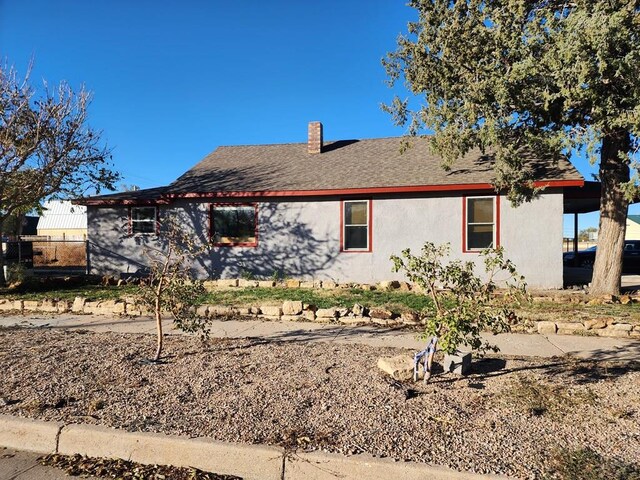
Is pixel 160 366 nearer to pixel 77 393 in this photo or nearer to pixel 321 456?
pixel 77 393

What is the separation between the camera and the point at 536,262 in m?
11.7

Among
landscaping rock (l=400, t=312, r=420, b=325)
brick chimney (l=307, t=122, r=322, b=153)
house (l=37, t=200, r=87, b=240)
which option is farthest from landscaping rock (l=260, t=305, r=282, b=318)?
house (l=37, t=200, r=87, b=240)

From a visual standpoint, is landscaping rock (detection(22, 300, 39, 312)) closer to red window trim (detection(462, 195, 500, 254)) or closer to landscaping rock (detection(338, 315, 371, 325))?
landscaping rock (detection(338, 315, 371, 325))

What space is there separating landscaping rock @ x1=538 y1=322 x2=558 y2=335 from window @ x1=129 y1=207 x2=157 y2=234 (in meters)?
11.6

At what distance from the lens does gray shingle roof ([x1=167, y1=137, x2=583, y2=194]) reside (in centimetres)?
1212

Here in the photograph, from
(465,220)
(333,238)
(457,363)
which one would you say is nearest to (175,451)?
(457,363)

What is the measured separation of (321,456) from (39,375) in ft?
11.5

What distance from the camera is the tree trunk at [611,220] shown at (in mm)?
9967

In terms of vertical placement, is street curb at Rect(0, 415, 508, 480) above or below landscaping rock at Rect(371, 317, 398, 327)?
below

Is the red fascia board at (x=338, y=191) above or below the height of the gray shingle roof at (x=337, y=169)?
below

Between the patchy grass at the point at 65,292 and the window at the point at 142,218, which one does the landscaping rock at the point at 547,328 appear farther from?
the window at the point at 142,218

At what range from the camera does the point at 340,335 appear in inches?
272

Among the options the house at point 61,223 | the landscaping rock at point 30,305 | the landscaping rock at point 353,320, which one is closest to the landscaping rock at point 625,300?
the landscaping rock at point 353,320

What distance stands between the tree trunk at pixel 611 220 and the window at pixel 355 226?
5750 mm
